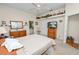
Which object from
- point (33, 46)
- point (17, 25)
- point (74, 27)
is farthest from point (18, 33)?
point (74, 27)

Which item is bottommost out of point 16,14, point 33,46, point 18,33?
point 33,46

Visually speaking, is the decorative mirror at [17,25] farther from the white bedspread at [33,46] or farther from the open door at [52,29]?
the open door at [52,29]

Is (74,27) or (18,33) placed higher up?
(74,27)

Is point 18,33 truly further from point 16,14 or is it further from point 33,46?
point 33,46

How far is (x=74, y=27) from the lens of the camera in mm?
2795

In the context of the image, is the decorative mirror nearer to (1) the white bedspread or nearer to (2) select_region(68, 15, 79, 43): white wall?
(1) the white bedspread

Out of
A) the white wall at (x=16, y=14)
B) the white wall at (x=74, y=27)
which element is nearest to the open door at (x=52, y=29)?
the white wall at (x=16, y=14)

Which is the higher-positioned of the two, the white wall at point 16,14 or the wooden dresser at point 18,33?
the white wall at point 16,14

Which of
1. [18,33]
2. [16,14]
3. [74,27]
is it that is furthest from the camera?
[74,27]

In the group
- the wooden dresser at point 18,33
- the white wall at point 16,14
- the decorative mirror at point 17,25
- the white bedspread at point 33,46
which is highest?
the white wall at point 16,14

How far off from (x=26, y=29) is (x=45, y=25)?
0.50 metres

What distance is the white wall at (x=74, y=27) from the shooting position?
2797mm

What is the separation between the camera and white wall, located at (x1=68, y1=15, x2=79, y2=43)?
2797 millimetres
